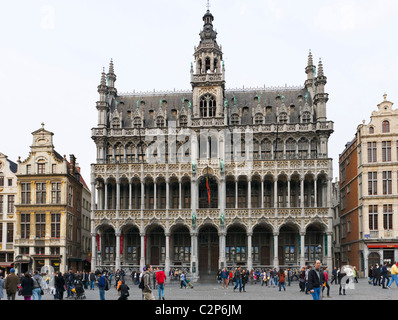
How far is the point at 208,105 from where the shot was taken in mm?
62094

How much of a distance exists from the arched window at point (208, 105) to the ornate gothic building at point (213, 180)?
124 mm

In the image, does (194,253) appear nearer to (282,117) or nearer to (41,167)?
(282,117)

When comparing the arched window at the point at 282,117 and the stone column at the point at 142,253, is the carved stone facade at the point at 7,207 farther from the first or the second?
the arched window at the point at 282,117

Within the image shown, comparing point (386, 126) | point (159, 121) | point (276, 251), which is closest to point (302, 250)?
point (276, 251)


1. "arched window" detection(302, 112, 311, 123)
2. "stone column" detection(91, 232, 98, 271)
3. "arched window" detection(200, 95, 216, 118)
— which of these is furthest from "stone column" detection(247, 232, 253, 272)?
"stone column" detection(91, 232, 98, 271)

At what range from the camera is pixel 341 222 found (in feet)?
232

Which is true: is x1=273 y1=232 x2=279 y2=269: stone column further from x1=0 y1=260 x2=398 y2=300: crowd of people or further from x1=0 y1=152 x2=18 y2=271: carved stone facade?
x1=0 y1=152 x2=18 y2=271: carved stone facade

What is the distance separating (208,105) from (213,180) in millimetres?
8416

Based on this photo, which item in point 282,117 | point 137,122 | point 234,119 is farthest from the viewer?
point 137,122

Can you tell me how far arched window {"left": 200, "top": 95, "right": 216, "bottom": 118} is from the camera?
6239cm

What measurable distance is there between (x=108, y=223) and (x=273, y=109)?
22.8 metres

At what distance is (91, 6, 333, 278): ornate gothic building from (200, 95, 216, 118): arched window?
124 mm

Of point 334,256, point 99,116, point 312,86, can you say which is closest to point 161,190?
point 99,116

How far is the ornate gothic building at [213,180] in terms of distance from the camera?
5909 cm
